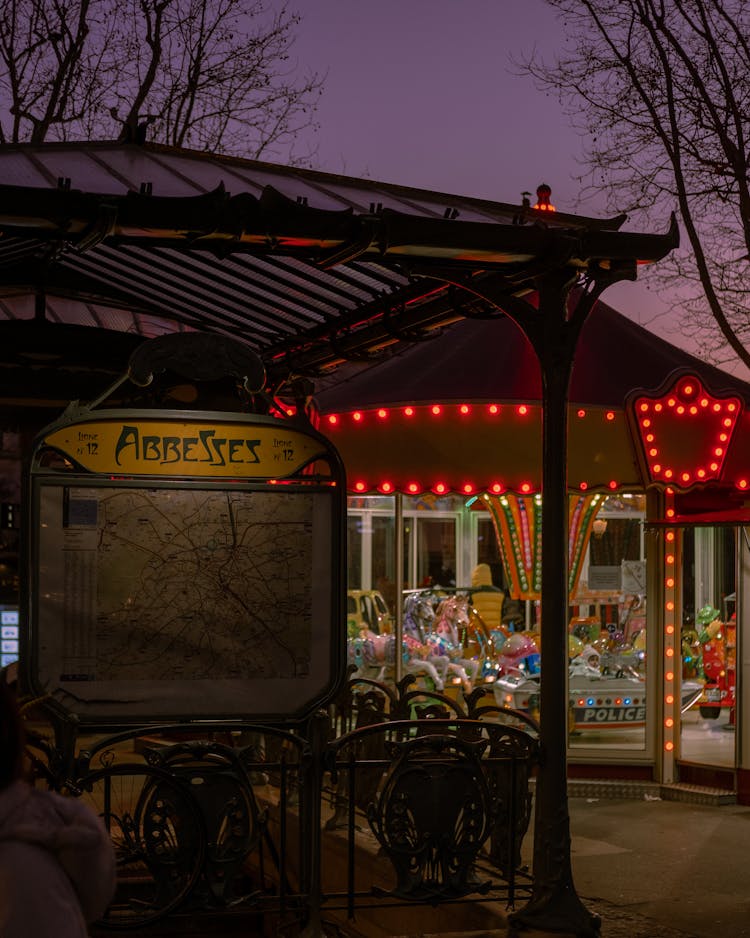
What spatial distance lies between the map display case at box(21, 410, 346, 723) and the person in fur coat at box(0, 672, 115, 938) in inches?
131

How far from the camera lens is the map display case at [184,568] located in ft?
21.7

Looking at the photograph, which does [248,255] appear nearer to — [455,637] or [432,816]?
[432,816]

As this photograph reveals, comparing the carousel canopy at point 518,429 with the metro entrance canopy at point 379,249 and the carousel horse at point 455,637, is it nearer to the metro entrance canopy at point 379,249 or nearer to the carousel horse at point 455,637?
the metro entrance canopy at point 379,249

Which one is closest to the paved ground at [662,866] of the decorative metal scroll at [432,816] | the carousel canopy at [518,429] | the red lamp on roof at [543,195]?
the decorative metal scroll at [432,816]

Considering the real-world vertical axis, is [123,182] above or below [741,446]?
above

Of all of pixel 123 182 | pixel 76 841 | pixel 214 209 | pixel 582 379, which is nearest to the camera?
pixel 76 841

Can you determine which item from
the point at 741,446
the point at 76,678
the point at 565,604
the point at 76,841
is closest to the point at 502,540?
the point at 741,446

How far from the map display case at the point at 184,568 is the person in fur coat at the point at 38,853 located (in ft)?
10.9

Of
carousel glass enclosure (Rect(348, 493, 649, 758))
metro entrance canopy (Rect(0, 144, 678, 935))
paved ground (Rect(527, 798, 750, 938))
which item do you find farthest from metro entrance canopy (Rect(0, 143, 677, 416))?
paved ground (Rect(527, 798, 750, 938))

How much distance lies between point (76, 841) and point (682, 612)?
32.0 ft

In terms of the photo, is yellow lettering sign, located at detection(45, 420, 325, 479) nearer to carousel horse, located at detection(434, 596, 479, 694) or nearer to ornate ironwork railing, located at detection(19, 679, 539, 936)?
ornate ironwork railing, located at detection(19, 679, 539, 936)

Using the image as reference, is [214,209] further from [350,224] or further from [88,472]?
[88,472]

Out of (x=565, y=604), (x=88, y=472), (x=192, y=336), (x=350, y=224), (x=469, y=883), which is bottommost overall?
(x=469, y=883)

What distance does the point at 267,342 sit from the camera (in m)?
11.7
